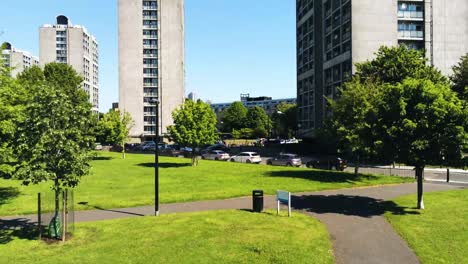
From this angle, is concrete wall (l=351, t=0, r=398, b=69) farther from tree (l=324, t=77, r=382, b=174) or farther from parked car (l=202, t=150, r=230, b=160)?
tree (l=324, t=77, r=382, b=174)

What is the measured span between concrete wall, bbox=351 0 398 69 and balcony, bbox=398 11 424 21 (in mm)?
1211

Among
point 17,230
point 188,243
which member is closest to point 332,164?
point 188,243

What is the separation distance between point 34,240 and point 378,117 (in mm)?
17086

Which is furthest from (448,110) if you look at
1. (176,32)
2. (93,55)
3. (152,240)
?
(93,55)

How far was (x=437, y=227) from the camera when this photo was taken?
1638cm

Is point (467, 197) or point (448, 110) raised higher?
point (448, 110)

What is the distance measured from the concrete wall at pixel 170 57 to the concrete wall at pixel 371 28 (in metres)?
53.6

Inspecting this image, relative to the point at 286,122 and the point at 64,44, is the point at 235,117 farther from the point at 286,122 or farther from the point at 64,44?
the point at 64,44

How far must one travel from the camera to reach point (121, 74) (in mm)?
101375

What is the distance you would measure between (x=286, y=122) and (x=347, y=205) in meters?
108

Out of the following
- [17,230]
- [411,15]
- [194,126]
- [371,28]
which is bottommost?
[17,230]

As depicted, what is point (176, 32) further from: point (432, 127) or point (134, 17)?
point (432, 127)

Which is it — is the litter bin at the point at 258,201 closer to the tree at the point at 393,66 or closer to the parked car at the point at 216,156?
the tree at the point at 393,66

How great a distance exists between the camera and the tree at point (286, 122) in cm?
12525
